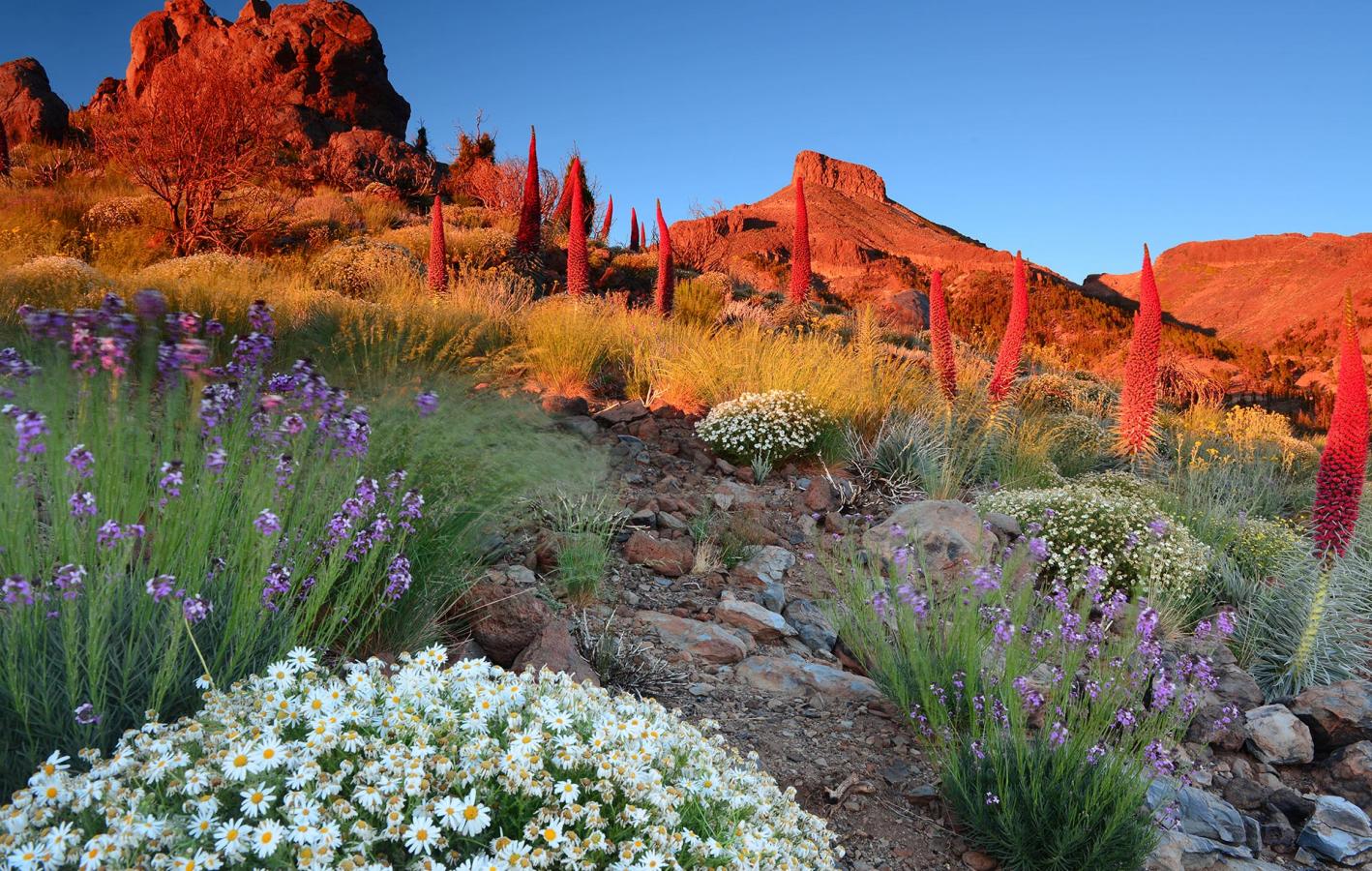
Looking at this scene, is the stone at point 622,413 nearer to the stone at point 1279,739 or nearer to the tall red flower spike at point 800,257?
the stone at point 1279,739

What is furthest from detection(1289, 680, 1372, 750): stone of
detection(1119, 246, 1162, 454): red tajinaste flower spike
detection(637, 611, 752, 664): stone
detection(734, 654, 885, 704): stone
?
detection(1119, 246, 1162, 454): red tajinaste flower spike

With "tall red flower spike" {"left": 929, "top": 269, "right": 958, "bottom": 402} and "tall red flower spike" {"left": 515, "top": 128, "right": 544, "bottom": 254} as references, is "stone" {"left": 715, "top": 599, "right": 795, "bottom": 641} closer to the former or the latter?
"tall red flower spike" {"left": 929, "top": 269, "right": 958, "bottom": 402}

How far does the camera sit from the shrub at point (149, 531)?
6.55ft

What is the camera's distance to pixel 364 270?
521 inches

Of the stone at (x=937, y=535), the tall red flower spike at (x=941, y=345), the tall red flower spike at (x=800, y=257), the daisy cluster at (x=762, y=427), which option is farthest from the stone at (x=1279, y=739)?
the tall red flower spike at (x=800, y=257)

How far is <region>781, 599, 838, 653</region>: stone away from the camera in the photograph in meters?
4.55

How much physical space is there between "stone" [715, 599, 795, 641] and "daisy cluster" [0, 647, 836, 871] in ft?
7.52

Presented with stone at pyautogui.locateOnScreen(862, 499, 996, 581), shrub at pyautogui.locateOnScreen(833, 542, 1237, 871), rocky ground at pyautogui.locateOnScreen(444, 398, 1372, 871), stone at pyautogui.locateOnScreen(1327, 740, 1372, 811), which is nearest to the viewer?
shrub at pyautogui.locateOnScreen(833, 542, 1237, 871)

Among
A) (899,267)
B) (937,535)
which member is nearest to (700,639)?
(937,535)

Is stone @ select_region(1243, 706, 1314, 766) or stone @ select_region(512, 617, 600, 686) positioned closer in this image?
stone @ select_region(512, 617, 600, 686)

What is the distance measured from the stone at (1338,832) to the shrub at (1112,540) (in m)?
1.82

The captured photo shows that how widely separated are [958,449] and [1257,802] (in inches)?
188

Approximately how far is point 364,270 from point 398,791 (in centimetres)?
1284

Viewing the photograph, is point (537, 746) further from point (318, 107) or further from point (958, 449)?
point (318, 107)
